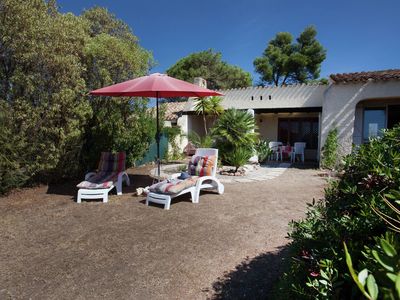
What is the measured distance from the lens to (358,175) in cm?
209

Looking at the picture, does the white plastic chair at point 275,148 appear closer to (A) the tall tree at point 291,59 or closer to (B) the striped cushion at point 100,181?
(B) the striped cushion at point 100,181

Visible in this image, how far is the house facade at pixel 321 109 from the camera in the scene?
1113cm

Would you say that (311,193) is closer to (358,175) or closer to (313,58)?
(358,175)

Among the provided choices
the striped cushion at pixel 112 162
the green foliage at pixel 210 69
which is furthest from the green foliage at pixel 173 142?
the green foliage at pixel 210 69

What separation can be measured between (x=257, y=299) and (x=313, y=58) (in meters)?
29.1

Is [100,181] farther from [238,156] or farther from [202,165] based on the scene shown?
[238,156]

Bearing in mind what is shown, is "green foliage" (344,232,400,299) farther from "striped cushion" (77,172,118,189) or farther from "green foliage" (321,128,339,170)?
"green foliage" (321,128,339,170)

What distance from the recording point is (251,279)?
125 inches

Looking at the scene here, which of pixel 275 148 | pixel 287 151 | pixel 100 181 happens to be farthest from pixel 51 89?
pixel 287 151

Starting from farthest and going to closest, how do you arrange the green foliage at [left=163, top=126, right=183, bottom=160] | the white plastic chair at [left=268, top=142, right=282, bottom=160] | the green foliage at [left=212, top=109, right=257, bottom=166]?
1. the white plastic chair at [left=268, top=142, right=282, bottom=160]
2. the green foliage at [left=163, top=126, right=183, bottom=160]
3. the green foliage at [left=212, top=109, right=257, bottom=166]

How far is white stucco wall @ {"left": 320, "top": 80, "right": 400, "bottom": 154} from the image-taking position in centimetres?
1098

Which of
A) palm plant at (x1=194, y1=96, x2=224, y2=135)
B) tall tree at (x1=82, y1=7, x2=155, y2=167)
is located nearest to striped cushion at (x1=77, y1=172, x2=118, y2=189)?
tall tree at (x1=82, y1=7, x2=155, y2=167)

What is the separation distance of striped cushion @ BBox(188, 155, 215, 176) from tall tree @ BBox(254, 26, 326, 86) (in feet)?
76.8

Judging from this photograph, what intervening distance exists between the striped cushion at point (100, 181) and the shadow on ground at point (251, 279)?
4.21 m
